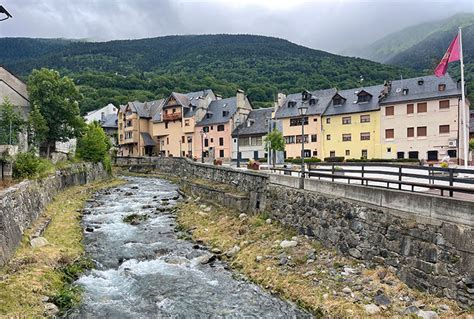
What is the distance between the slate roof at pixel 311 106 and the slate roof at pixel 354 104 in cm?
106

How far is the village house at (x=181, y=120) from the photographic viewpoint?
7169cm

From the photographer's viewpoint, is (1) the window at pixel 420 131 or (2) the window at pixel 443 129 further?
(1) the window at pixel 420 131

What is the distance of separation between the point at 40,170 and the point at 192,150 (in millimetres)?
47083

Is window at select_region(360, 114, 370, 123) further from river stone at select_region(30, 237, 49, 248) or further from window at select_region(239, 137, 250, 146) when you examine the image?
river stone at select_region(30, 237, 49, 248)

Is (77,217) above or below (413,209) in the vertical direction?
below

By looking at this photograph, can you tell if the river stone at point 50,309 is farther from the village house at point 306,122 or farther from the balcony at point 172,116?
the balcony at point 172,116

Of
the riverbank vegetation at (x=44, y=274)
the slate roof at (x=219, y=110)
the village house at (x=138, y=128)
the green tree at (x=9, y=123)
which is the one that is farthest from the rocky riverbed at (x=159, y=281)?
the village house at (x=138, y=128)

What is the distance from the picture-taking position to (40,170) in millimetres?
25578

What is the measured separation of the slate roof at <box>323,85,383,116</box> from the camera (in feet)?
172

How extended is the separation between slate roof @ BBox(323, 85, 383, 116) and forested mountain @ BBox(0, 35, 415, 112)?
41.2 m

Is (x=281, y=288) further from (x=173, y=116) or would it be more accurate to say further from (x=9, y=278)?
A: (x=173, y=116)

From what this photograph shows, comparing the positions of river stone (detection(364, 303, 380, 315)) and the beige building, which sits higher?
the beige building

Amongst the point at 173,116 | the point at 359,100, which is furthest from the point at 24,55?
the point at 359,100

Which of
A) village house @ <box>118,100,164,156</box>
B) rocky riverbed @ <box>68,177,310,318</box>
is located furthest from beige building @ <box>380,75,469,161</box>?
village house @ <box>118,100,164,156</box>
